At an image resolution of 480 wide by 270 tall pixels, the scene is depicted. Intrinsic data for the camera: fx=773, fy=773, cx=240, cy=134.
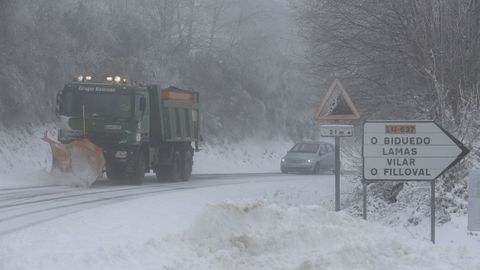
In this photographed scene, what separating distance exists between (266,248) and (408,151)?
8.34 ft

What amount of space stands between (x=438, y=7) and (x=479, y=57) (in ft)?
4.48

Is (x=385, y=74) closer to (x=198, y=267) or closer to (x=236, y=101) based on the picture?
(x=198, y=267)

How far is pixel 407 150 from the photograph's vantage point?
33.1 ft

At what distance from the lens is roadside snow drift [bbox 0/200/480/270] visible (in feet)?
26.9

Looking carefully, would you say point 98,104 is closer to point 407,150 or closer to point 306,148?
point 407,150

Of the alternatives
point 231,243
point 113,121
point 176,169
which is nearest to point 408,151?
point 231,243

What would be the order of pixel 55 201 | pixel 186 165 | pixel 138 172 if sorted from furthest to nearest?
pixel 186 165 → pixel 138 172 → pixel 55 201

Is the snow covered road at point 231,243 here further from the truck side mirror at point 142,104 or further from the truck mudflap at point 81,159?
the truck side mirror at point 142,104

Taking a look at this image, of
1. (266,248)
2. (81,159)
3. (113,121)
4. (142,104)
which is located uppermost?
(142,104)

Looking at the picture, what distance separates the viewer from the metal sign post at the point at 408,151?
10016mm

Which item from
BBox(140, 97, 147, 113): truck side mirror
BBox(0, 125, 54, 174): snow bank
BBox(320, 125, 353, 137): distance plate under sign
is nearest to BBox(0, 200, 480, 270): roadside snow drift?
BBox(320, 125, 353, 137): distance plate under sign

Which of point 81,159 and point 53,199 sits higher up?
point 81,159

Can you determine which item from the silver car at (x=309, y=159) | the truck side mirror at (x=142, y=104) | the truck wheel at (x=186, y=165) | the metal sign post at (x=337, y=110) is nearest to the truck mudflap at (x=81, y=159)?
the truck side mirror at (x=142, y=104)

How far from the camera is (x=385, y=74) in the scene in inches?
699
